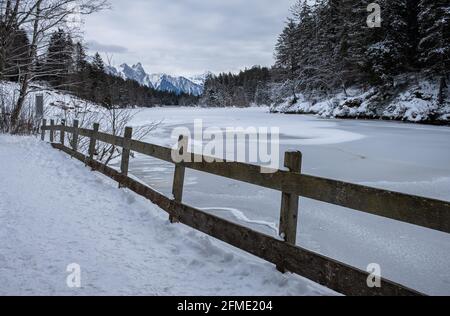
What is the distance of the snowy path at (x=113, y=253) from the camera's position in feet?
11.6

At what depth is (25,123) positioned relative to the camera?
20.0 m

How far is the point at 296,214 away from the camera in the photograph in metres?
Answer: 3.91

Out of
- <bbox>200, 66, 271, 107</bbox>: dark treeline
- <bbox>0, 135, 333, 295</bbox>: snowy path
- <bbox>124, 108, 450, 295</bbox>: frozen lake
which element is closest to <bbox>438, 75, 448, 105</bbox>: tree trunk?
<bbox>124, 108, 450, 295</bbox>: frozen lake

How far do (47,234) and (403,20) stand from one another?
36.3 metres

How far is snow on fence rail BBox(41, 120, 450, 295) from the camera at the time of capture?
2934mm

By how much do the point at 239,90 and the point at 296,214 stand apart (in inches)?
6003

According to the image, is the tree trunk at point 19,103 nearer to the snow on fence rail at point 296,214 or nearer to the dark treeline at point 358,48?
the snow on fence rail at point 296,214

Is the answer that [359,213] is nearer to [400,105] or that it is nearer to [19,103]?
[19,103]

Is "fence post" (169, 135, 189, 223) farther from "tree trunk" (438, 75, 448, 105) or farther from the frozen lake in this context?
"tree trunk" (438, 75, 448, 105)

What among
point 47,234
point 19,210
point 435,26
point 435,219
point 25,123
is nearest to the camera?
point 435,219

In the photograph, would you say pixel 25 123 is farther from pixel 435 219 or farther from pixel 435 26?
pixel 435 26
